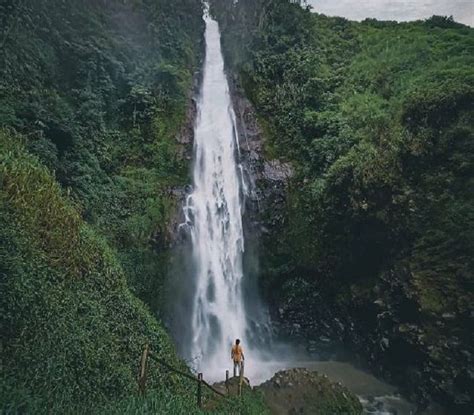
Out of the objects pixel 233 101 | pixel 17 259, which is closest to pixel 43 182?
pixel 17 259

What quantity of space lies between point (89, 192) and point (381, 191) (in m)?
9.20

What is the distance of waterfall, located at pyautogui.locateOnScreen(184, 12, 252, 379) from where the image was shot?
17.6 metres

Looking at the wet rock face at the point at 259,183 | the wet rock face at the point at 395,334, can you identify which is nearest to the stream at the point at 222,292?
the wet rock face at the point at 259,183

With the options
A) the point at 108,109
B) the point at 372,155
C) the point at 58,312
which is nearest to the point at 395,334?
the point at 372,155

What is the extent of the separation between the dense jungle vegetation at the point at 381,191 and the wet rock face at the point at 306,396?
3214 mm

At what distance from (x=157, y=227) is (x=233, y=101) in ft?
29.3

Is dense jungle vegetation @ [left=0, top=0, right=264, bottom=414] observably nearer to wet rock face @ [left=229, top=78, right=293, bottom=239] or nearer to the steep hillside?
the steep hillside

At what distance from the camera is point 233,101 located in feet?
79.8

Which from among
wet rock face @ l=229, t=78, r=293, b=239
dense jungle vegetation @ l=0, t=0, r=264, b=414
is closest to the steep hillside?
dense jungle vegetation @ l=0, t=0, r=264, b=414

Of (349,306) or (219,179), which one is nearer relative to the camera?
(349,306)

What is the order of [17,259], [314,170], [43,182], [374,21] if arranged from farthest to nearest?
[374,21] → [314,170] → [43,182] → [17,259]

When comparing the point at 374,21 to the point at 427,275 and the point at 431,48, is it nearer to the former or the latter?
the point at 431,48

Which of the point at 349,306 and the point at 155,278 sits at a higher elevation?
the point at 155,278

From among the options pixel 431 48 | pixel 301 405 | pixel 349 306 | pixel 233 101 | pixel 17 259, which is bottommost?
pixel 301 405
